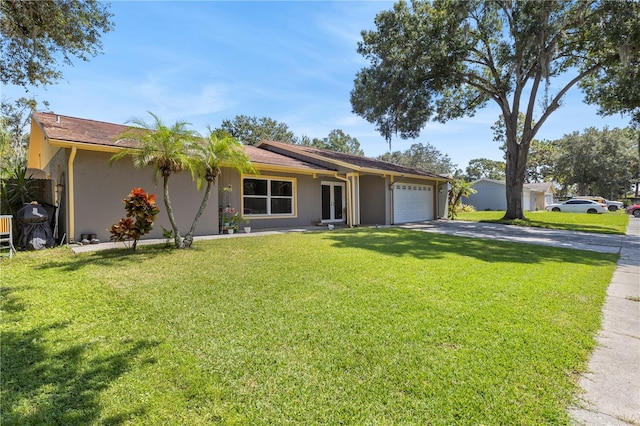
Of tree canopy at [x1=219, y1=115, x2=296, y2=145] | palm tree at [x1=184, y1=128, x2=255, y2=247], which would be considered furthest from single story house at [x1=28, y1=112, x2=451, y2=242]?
tree canopy at [x1=219, y1=115, x2=296, y2=145]

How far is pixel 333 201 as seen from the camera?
1600 centimetres

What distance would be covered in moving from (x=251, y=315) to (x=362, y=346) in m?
1.52

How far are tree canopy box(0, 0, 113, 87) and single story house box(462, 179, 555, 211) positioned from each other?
1432 inches

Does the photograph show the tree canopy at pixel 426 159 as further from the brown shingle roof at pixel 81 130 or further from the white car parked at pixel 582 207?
the brown shingle roof at pixel 81 130

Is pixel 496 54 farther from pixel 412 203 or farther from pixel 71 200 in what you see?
pixel 71 200

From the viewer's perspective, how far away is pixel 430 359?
2992 mm

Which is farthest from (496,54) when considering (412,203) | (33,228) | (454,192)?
(33,228)

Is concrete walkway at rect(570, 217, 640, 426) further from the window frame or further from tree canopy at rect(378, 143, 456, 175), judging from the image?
tree canopy at rect(378, 143, 456, 175)

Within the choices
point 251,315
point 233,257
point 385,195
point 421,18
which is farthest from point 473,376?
point 421,18

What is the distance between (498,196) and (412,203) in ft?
82.8

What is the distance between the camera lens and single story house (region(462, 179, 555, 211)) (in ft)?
123

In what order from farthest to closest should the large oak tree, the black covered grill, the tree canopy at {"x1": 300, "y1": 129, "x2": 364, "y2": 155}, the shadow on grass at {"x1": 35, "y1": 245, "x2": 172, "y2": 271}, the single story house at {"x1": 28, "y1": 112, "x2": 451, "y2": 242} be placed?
1. the tree canopy at {"x1": 300, "y1": 129, "x2": 364, "y2": 155}
2. the large oak tree
3. the single story house at {"x1": 28, "y1": 112, "x2": 451, "y2": 242}
4. the black covered grill
5. the shadow on grass at {"x1": 35, "y1": 245, "x2": 172, "y2": 271}

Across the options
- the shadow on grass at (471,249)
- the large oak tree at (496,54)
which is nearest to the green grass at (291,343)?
the shadow on grass at (471,249)

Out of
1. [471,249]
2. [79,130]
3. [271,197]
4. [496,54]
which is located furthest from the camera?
[496,54]
